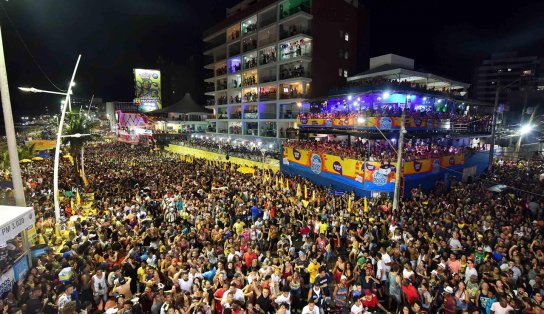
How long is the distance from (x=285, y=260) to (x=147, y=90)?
59039 millimetres

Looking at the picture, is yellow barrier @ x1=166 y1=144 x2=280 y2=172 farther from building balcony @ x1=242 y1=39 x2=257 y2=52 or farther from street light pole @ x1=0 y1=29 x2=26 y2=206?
street light pole @ x1=0 y1=29 x2=26 y2=206

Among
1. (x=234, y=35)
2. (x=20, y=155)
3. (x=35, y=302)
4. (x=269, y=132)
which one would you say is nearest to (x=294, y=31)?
(x=269, y=132)

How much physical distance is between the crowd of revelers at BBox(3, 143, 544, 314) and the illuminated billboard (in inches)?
1808

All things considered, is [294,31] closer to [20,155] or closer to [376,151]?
[376,151]

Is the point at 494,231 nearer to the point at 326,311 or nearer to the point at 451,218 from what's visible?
the point at 451,218

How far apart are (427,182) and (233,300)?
17993 millimetres

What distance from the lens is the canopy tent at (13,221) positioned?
6.11 m

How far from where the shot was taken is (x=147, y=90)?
58.9 m

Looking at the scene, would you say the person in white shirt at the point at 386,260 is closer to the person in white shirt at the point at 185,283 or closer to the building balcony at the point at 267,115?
the person in white shirt at the point at 185,283

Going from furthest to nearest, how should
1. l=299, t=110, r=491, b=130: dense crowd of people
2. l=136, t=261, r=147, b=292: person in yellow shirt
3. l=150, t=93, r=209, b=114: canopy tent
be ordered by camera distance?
l=150, t=93, r=209, b=114: canopy tent → l=299, t=110, r=491, b=130: dense crowd of people → l=136, t=261, r=147, b=292: person in yellow shirt

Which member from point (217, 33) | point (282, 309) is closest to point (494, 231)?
point (282, 309)

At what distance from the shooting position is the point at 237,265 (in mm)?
8250

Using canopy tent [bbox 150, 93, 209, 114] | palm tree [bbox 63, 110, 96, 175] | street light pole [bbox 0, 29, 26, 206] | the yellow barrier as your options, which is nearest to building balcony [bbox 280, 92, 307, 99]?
the yellow barrier

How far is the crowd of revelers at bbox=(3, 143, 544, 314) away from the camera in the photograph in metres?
6.84
